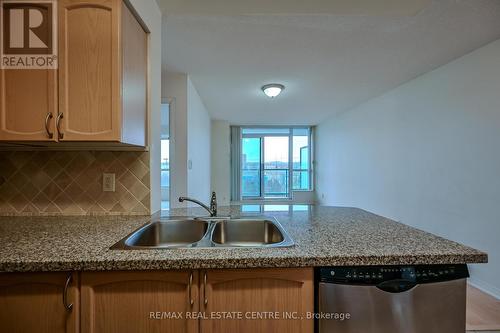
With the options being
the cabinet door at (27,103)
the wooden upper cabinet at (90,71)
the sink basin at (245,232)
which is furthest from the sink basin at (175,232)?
the cabinet door at (27,103)

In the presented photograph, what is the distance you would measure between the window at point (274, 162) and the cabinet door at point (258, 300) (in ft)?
20.1

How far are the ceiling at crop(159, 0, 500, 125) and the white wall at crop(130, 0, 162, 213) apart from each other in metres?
0.28

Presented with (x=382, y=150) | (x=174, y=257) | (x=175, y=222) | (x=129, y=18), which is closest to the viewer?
(x=174, y=257)

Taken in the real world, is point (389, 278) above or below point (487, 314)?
above

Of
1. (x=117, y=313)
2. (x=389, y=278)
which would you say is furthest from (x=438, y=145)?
(x=117, y=313)

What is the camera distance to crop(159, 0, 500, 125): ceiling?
6.15 ft

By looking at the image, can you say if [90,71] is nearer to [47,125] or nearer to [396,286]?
[47,125]

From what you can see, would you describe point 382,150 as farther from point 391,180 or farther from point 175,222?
point 175,222

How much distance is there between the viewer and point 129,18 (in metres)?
1.29

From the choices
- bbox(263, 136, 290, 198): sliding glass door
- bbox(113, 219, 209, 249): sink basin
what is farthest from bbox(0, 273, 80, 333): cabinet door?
bbox(263, 136, 290, 198): sliding glass door

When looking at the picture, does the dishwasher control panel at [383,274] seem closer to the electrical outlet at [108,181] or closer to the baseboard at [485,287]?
the electrical outlet at [108,181]

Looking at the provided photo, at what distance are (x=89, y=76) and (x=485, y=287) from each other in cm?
363

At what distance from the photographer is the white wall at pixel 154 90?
1.53 meters

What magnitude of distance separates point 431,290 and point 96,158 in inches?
73.1
